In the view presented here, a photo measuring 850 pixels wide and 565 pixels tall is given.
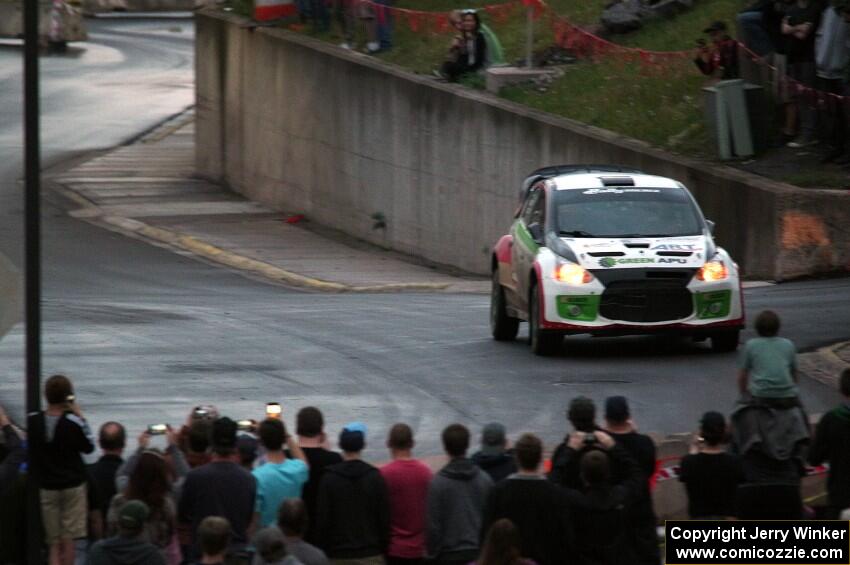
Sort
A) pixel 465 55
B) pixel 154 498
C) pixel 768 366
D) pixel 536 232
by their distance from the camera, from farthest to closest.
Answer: pixel 465 55 < pixel 536 232 < pixel 768 366 < pixel 154 498

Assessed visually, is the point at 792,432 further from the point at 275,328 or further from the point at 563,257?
the point at 275,328

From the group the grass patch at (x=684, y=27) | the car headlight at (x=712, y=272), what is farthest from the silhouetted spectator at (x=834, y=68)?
the car headlight at (x=712, y=272)

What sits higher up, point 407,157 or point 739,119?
point 739,119

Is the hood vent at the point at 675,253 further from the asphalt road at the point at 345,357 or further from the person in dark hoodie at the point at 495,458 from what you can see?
the person in dark hoodie at the point at 495,458

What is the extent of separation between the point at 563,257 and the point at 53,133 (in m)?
31.6

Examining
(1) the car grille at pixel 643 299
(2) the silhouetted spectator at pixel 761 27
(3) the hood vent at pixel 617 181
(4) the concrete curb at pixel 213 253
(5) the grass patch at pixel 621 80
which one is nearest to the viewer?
(1) the car grille at pixel 643 299

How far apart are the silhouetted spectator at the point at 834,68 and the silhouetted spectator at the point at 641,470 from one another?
1377 centimetres

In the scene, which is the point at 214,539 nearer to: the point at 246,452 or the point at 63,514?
the point at 246,452

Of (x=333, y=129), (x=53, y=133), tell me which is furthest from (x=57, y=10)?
(x=333, y=129)

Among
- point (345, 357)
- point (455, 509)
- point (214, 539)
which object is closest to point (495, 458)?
point (455, 509)

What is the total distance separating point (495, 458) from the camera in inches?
396

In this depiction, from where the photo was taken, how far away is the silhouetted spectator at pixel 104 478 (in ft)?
33.4

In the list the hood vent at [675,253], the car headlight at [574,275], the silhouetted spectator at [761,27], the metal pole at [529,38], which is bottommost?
the car headlight at [574,275]

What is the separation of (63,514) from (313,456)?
1486mm
